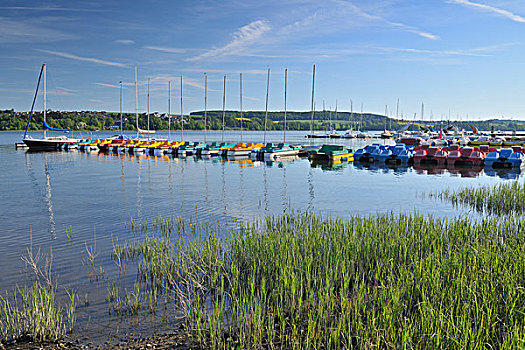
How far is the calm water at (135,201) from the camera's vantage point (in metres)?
10.0

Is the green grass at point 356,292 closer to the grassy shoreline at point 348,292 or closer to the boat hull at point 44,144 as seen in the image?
the grassy shoreline at point 348,292

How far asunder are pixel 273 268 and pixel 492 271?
13.7 ft

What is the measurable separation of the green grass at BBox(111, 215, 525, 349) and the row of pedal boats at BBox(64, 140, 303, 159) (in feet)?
136

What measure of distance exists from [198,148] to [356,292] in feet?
168

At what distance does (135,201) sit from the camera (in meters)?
21.6

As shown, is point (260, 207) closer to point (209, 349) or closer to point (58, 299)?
point (58, 299)

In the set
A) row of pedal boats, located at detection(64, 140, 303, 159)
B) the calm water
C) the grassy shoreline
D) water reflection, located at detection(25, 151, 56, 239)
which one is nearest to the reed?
the calm water

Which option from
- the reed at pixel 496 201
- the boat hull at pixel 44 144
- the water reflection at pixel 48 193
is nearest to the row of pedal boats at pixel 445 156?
the reed at pixel 496 201

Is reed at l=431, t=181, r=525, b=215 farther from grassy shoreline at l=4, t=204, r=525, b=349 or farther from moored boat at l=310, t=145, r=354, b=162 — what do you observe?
moored boat at l=310, t=145, r=354, b=162

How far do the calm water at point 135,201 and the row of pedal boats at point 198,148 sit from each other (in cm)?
1393

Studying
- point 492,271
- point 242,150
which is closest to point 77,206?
point 492,271

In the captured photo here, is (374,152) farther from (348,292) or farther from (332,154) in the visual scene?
(348,292)

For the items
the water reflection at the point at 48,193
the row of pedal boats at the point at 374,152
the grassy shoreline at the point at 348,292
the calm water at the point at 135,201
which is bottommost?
the water reflection at the point at 48,193

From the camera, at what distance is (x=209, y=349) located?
6.14 m
